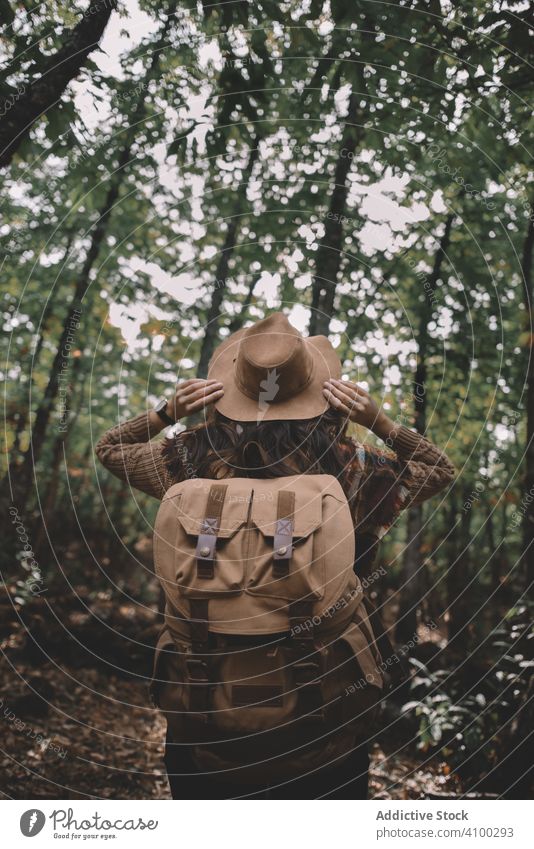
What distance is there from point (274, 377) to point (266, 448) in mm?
332

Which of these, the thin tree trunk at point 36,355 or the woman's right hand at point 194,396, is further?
the thin tree trunk at point 36,355

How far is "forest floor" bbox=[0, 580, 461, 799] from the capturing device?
4.70 meters

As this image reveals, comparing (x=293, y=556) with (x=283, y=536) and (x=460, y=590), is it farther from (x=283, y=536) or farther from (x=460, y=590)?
(x=460, y=590)

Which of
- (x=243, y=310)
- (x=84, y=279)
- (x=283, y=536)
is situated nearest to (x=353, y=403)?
(x=283, y=536)

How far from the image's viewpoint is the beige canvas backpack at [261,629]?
238cm

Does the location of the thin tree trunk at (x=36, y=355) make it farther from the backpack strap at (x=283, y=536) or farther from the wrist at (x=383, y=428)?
the backpack strap at (x=283, y=536)

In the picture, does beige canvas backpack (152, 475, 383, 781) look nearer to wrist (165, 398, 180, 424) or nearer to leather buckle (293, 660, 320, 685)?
leather buckle (293, 660, 320, 685)

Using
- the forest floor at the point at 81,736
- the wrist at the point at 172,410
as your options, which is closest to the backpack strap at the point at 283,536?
the wrist at the point at 172,410

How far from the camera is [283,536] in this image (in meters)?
2.40

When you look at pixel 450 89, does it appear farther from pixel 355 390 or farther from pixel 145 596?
pixel 145 596

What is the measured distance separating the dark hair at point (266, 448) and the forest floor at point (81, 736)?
276cm

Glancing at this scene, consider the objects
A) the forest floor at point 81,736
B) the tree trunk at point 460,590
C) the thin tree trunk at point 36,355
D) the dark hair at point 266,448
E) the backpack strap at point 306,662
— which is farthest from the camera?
the thin tree trunk at point 36,355

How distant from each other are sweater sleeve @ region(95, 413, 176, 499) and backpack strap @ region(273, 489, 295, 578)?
0.71 m

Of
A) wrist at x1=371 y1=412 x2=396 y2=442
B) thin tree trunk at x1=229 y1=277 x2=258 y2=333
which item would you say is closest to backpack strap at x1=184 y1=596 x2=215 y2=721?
wrist at x1=371 y1=412 x2=396 y2=442
